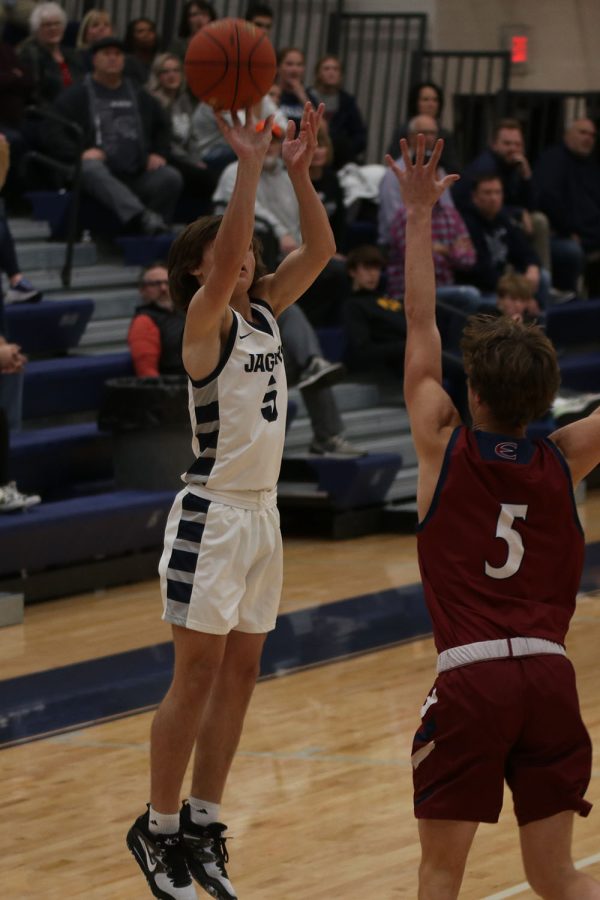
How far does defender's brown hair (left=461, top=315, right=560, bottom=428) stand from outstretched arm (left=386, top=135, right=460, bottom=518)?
105 mm

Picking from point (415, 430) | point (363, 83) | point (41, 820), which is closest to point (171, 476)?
point (41, 820)

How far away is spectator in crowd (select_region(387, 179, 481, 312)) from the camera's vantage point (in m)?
11.1

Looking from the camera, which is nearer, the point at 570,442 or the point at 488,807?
the point at 488,807

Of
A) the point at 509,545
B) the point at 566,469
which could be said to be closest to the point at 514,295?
the point at 566,469

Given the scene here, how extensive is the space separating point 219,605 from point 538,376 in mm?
1239

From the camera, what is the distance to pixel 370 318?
34.8 feet

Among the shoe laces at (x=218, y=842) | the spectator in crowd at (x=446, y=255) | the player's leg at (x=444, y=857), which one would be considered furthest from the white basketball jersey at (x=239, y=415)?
the spectator in crowd at (x=446, y=255)

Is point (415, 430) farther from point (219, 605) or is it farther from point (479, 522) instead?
point (219, 605)

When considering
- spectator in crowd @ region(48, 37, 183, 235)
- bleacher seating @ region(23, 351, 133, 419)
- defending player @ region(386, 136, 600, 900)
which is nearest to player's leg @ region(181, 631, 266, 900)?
defending player @ region(386, 136, 600, 900)

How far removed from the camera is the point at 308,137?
423 cm

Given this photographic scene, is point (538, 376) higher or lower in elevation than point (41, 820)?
higher

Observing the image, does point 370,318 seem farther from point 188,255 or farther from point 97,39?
point 188,255

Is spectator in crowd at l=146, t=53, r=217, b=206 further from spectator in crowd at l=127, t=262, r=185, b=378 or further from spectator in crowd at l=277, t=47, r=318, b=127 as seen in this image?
spectator in crowd at l=127, t=262, r=185, b=378

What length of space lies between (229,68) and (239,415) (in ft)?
3.48
